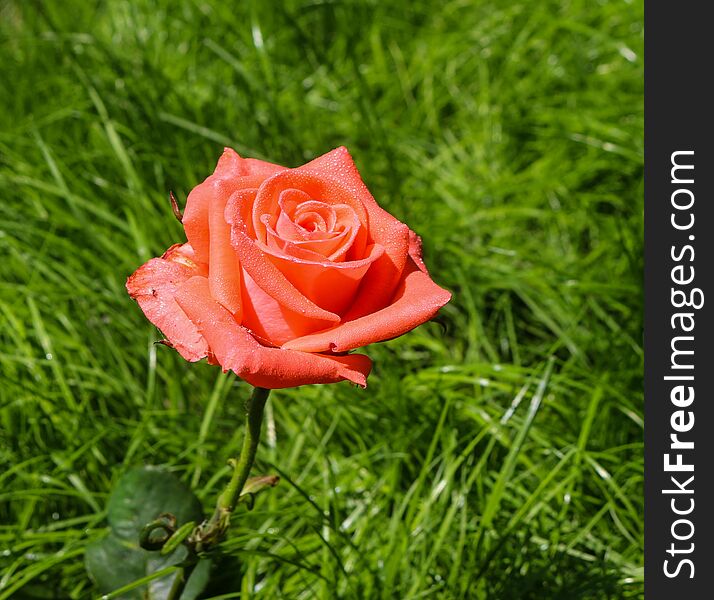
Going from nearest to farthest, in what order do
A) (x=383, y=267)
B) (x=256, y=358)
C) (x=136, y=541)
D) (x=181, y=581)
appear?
(x=256, y=358), (x=383, y=267), (x=181, y=581), (x=136, y=541)

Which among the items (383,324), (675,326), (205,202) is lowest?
(675,326)

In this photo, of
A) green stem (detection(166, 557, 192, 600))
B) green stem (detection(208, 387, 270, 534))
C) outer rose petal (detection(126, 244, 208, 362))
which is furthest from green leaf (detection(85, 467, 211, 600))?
outer rose petal (detection(126, 244, 208, 362))

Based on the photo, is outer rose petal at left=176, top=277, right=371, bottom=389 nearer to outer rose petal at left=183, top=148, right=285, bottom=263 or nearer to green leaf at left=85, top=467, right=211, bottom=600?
outer rose petal at left=183, top=148, right=285, bottom=263

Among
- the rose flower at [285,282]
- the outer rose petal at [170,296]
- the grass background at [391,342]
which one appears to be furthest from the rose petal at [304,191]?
the grass background at [391,342]

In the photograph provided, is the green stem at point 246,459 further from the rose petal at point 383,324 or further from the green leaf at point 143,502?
the green leaf at point 143,502

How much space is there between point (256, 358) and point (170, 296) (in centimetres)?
15

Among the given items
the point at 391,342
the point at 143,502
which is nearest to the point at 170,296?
the point at 143,502

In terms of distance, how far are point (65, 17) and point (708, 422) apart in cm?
206

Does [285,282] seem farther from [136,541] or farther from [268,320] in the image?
[136,541]

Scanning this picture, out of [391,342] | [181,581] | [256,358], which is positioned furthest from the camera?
[391,342]

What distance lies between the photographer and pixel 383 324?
878 mm

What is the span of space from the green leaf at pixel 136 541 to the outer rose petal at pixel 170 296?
0.52m

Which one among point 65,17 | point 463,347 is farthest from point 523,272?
point 65,17

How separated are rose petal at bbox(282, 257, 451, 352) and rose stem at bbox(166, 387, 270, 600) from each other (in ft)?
0.41
